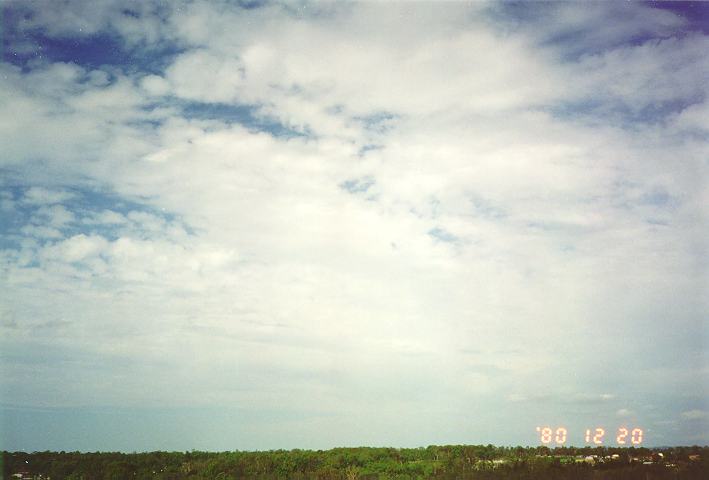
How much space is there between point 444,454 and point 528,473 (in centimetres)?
2057

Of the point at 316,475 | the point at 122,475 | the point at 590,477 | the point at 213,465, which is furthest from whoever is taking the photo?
the point at 213,465

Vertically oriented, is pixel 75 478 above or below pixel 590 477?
below

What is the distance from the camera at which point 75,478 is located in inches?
1273

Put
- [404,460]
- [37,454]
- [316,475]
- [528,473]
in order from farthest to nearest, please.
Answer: [37,454]
[404,460]
[316,475]
[528,473]

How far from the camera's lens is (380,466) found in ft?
117

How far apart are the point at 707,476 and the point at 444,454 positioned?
25.1 meters

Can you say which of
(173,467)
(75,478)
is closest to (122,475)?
(75,478)

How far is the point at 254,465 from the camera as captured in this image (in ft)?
121

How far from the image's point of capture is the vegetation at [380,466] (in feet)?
79.6

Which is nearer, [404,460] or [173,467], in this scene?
[173,467]

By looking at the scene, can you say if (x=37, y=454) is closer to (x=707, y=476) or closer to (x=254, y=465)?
(x=254, y=465)

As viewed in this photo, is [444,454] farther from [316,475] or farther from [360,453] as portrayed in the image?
[316,475]

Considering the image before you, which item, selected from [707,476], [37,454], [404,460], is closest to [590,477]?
[707,476]

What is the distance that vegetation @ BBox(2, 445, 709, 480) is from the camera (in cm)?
2425
